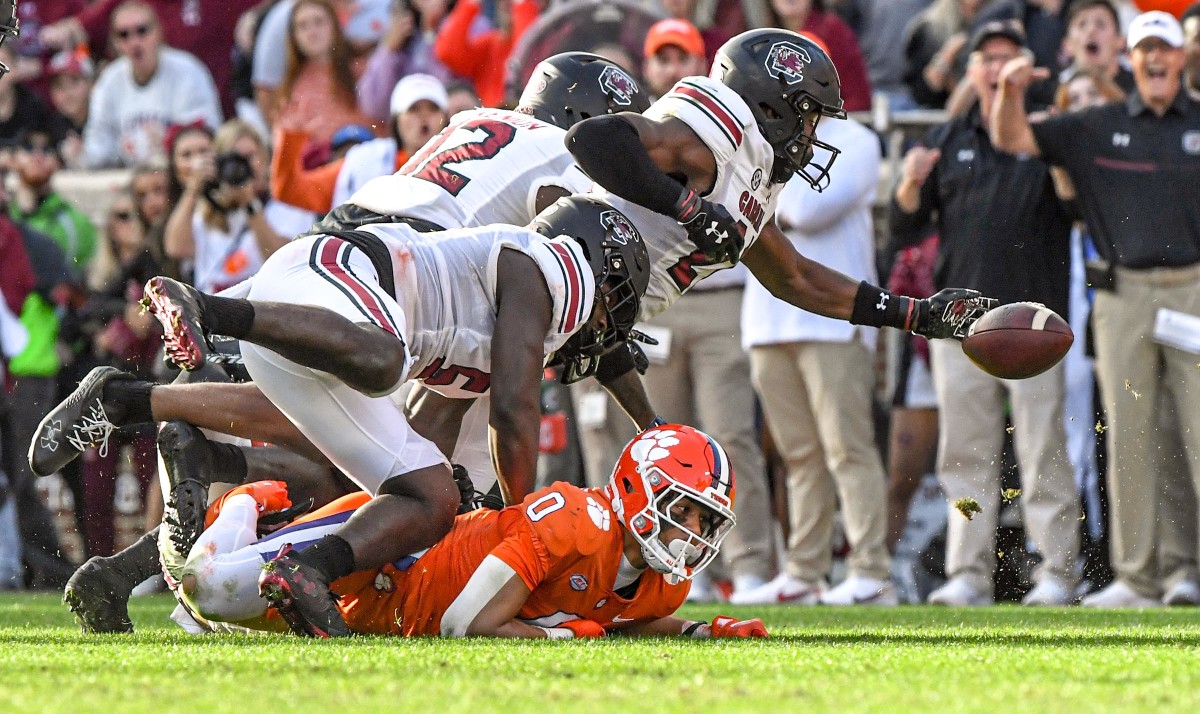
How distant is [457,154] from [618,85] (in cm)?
67

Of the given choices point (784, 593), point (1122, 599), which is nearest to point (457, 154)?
point (784, 593)

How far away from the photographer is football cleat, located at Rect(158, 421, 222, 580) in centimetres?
460

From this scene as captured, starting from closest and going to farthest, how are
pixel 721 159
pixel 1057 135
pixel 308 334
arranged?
pixel 308 334
pixel 721 159
pixel 1057 135

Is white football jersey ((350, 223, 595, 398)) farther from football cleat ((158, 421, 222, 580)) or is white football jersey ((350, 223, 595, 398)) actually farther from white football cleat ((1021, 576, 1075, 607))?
white football cleat ((1021, 576, 1075, 607))

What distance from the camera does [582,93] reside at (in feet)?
19.2

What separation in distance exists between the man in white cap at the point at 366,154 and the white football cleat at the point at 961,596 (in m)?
3.00

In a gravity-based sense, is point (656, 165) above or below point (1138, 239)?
above

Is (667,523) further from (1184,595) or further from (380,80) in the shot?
(380,80)

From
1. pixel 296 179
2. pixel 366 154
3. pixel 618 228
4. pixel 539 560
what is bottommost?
pixel 539 560

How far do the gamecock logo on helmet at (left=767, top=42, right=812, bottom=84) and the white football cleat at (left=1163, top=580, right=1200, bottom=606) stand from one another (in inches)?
110

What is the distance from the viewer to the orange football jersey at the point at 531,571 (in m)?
4.30

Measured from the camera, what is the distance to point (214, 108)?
10383 millimetres

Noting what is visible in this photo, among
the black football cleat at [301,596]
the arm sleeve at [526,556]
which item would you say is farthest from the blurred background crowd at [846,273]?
the black football cleat at [301,596]

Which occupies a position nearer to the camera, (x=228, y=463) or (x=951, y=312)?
(x=228, y=463)
